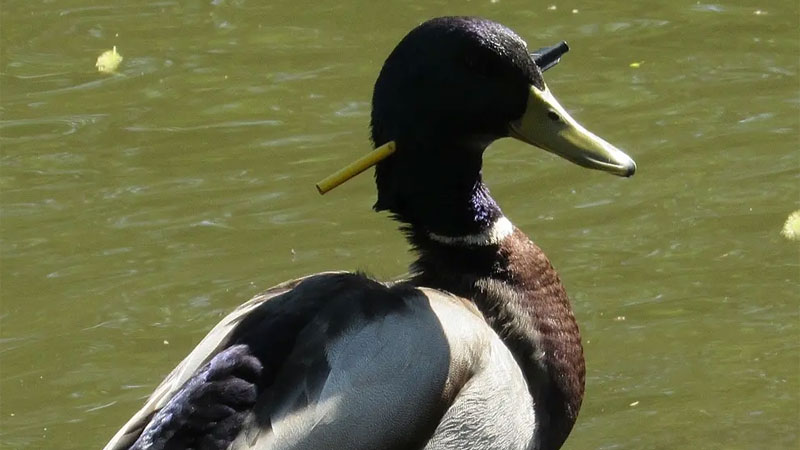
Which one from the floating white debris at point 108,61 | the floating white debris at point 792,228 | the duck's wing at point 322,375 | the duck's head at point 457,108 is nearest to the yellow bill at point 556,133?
the duck's head at point 457,108

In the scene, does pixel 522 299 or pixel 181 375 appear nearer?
pixel 181 375

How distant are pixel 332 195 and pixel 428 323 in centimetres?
307

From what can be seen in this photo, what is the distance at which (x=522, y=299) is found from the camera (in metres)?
5.20

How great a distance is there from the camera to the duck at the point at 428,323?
14.3ft

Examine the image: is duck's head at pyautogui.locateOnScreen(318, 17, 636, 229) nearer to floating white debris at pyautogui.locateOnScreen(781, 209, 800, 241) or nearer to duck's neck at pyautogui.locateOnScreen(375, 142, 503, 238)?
duck's neck at pyautogui.locateOnScreen(375, 142, 503, 238)

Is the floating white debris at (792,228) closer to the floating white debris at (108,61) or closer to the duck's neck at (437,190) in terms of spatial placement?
the duck's neck at (437,190)

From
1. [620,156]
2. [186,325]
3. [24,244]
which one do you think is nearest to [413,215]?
[620,156]

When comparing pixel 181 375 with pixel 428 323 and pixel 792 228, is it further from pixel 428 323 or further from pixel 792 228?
pixel 792 228

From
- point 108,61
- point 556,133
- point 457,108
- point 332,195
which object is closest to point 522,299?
point 556,133

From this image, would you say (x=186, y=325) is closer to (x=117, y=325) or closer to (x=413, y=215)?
(x=117, y=325)

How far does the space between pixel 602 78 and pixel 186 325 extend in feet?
9.48

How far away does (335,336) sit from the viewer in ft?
14.7

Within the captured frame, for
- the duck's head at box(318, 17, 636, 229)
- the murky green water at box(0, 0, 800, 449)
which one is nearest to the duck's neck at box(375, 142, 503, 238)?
the duck's head at box(318, 17, 636, 229)

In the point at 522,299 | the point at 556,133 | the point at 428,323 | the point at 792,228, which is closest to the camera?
the point at 428,323
